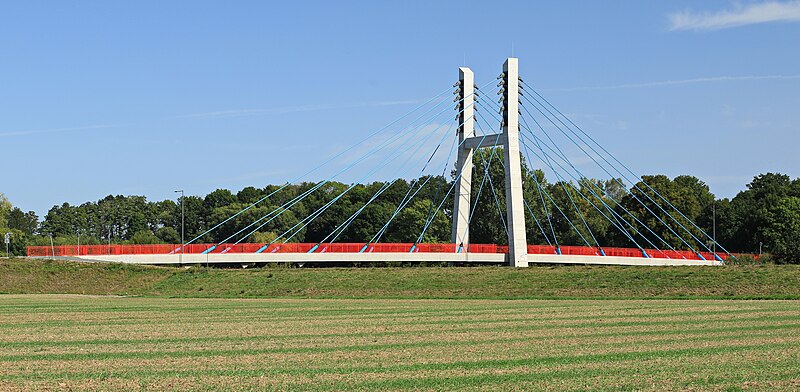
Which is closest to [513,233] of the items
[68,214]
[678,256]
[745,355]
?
[678,256]

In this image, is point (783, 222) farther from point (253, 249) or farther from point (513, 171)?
point (253, 249)

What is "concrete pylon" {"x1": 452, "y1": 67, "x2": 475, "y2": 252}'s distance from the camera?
72.1 m

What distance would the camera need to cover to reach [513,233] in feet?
226

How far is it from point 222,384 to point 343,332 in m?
9.14

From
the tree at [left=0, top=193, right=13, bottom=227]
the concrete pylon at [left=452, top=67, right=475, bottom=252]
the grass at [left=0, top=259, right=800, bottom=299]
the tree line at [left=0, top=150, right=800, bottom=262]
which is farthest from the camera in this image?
the tree at [left=0, top=193, right=13, bottom=227]

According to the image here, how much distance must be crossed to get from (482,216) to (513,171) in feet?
111

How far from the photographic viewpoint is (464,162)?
73188 millimetres

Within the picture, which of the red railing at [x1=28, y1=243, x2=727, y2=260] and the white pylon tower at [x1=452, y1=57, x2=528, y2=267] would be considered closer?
the red railing at [x1=28, y1=243, x2=727, y2=260]

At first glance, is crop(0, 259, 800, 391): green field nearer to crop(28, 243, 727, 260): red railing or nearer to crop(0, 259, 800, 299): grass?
crop(0, 259, 800, 299): grass

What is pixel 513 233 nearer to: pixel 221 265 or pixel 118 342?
pixel 221 265

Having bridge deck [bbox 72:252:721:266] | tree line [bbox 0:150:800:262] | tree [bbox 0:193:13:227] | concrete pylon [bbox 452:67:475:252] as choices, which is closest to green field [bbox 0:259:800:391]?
bridge deck [bbox 72:252:721:266]

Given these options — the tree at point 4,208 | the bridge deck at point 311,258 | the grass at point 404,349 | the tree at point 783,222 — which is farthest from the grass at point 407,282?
the tree at point 4,208

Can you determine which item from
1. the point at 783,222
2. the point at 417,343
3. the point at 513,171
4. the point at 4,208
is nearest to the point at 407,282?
the point at 513,171

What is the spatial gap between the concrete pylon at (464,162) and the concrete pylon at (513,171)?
3802 mm
